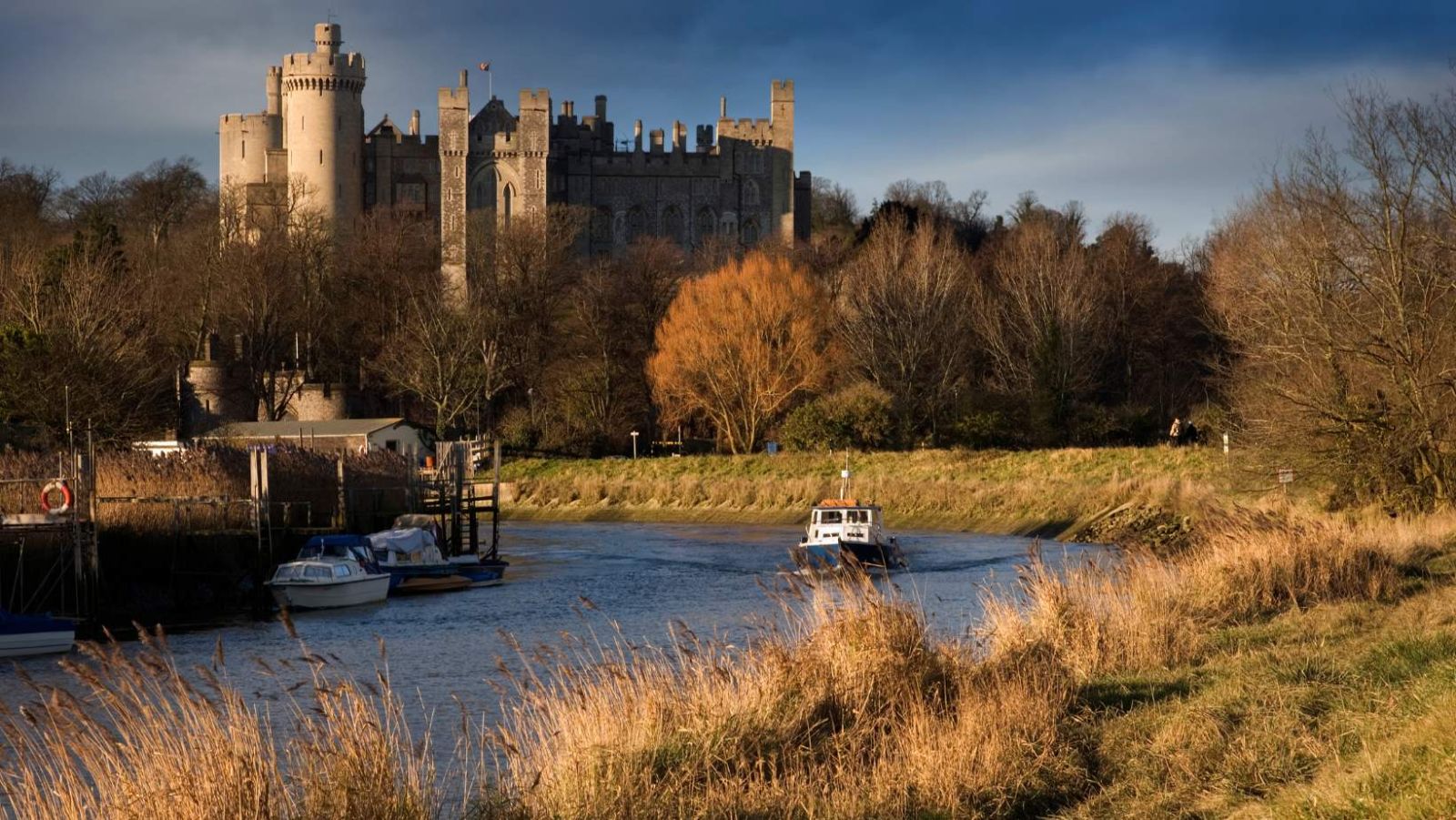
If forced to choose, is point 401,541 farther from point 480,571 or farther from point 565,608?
point 565,608

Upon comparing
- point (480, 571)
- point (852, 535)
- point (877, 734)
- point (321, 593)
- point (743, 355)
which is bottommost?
point (480, 571)

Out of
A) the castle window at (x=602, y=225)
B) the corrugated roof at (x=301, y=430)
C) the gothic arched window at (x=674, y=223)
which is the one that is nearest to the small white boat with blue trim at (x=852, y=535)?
the corrugated roof at (x=301, y=430)

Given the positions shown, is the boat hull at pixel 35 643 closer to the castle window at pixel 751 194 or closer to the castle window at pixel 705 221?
the castle window at pixel 705 221

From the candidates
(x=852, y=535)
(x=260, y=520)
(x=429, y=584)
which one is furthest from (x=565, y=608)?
(x=852, y=535)

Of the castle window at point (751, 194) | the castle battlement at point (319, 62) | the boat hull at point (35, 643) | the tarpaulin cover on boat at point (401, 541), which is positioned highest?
the castle battlement at point (319, 62)

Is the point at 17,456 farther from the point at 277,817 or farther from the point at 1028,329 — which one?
the point at 1028,329

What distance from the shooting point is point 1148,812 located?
31.8 feet

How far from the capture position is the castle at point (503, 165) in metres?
96.1

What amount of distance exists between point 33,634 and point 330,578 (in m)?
7.88

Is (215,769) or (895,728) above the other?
(215,769)

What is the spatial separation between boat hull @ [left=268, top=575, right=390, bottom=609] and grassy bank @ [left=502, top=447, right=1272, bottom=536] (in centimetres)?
1836

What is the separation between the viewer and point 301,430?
2119 inches

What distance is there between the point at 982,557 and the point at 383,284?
4390 centimetres

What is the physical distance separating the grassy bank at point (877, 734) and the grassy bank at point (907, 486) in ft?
78.3
